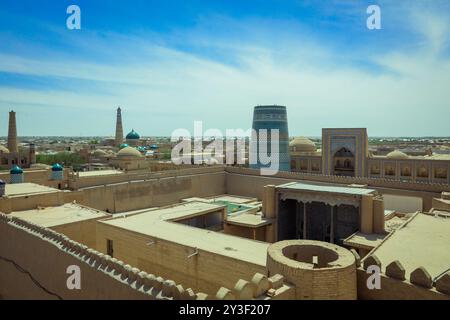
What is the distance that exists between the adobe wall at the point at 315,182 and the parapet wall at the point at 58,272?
573 inches

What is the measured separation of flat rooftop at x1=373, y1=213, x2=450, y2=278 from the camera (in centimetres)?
758

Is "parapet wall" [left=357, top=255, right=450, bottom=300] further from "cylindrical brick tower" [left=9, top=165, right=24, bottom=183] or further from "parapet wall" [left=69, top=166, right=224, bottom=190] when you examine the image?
"cylindrical brick tower" [left=9, top=165, right=24, bottom=183]

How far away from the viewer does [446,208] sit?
14.3 metres

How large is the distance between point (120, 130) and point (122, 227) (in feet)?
157

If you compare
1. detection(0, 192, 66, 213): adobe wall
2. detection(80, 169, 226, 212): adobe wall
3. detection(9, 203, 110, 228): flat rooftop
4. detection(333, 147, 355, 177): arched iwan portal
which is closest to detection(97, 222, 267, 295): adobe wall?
detection(9, 203, 110, 228): flat rooftop

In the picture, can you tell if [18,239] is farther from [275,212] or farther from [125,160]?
[125,160]

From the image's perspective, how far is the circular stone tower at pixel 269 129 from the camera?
24.5 m

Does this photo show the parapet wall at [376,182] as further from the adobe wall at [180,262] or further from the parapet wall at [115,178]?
the adobe wall at [180,262]

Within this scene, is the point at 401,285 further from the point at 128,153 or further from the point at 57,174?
the point at 128,153

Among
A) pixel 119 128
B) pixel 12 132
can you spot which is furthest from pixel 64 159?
pixel 119 128

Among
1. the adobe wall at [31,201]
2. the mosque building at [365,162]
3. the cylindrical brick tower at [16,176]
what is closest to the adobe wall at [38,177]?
the cylindrical brick tower at [16,176]

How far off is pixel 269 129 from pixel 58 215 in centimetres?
1490
